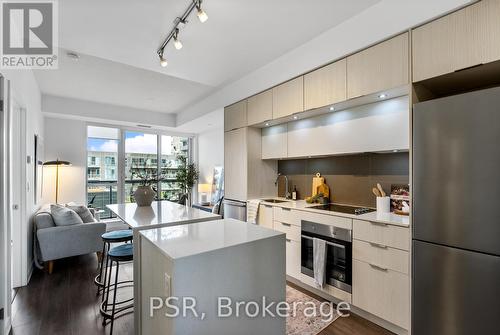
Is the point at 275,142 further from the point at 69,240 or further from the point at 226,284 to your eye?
the point at 69,240

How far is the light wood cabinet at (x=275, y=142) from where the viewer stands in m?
3.39

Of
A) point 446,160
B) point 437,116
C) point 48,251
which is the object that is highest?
point 437,116

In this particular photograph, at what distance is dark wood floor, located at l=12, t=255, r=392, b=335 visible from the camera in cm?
208

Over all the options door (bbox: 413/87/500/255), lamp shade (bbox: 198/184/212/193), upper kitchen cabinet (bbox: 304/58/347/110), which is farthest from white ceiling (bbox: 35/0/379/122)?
lamp shade (bbox: 198/184/212/193)

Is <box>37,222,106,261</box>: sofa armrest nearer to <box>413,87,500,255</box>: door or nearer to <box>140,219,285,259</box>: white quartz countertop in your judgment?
<box>140,219,285,259</box>: white quartz countertop

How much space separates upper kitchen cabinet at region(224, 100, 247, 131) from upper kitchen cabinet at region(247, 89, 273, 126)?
0.36 feet

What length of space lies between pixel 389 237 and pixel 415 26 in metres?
1.66

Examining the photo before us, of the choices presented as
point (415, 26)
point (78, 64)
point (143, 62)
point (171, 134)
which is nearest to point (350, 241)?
point (415, 26)

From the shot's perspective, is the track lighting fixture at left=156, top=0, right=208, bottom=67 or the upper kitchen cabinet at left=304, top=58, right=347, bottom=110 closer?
the track lighting fixture at left=156, top=0, right=208, bottom=67

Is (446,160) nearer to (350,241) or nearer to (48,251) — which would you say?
(350,241)

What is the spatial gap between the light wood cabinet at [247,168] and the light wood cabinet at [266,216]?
0.33 m

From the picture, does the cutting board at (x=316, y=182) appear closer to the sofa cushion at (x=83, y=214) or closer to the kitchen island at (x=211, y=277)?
the kitchen island at (x=211, y=277)

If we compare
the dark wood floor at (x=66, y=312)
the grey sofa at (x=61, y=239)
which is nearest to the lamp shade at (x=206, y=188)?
the grey sofa at (x=61, y=239)

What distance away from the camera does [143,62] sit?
9.93ft
